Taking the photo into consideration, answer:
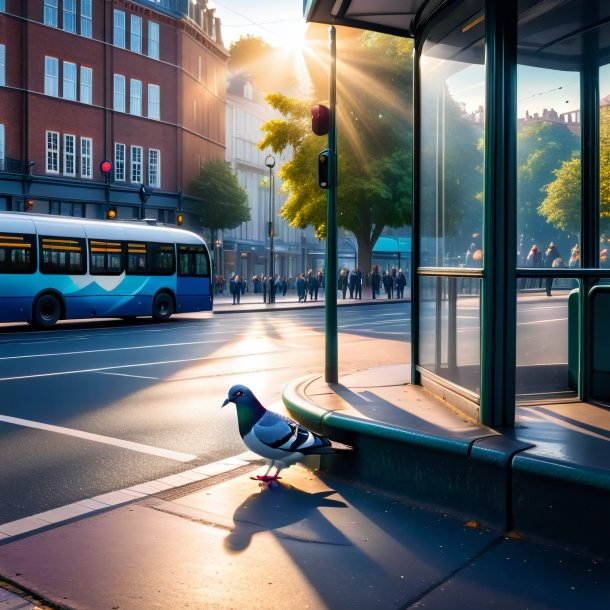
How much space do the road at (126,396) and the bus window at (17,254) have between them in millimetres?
2052

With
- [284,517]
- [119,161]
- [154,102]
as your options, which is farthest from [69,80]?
[284,517]

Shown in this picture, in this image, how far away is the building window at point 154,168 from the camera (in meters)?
45.3

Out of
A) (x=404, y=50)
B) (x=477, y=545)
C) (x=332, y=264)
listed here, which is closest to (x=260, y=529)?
(x=477, y=545)

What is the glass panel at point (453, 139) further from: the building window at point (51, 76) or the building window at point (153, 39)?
the building window at point (153, 39)

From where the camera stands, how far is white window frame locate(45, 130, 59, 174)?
39469 mm

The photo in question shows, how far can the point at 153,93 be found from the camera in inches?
1800

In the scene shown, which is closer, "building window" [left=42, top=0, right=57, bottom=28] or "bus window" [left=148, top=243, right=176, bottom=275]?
"bus window" [left=148, top=243, right=176, bottom=275]

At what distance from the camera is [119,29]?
43.5 m

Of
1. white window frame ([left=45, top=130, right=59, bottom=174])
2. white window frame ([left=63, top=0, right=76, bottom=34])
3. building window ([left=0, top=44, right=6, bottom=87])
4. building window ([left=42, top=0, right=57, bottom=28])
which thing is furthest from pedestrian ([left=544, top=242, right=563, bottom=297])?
white window frame ([left=63, top=0, right=76, bottom=34])

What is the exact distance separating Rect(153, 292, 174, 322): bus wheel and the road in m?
5.15

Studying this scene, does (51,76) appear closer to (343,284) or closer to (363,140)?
(363,140)

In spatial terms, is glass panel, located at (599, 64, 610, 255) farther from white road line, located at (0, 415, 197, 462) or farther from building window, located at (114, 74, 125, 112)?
building window, located at (114, 74, 125, 112)

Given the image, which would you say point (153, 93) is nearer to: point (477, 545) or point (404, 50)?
point (404, 50)

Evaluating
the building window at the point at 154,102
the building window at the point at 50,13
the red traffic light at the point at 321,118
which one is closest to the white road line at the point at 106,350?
the red traffic light at the point at 321,118
